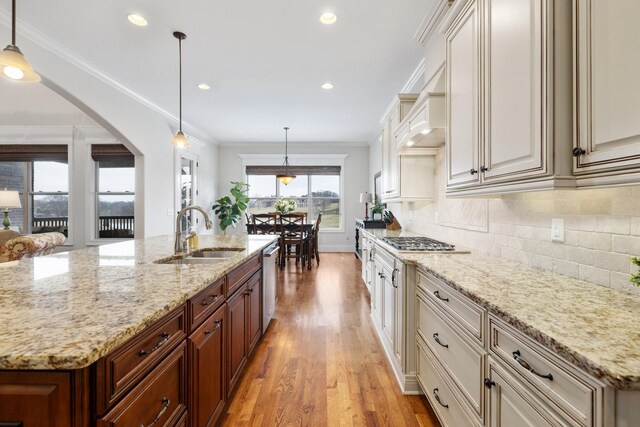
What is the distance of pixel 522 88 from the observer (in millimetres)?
1205

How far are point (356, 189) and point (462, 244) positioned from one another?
5340mm

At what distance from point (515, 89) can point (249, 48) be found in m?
2.68

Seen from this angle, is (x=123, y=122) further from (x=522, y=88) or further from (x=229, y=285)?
(x=522, y=88)

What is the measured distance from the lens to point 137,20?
2.67 metres

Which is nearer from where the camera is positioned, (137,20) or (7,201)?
(137,20)

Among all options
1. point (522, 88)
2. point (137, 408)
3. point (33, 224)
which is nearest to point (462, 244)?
point (522, 88)

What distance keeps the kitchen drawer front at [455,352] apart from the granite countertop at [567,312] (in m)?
0.23

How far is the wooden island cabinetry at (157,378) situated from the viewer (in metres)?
0.71

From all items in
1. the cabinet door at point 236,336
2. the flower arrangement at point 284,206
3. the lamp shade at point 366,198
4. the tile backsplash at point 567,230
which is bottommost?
the cabinet door at point 236,336

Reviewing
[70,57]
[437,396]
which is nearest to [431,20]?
[437,396]

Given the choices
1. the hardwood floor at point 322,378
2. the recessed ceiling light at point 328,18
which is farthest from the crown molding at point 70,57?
the hardwood floor at point 322,378

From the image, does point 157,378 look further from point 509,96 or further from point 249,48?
point 249,48

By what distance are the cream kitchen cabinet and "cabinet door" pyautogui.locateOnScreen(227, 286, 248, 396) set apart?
59.5 inches

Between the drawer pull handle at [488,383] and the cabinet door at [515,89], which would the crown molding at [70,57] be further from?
the drawer pull handle at [488,383]
